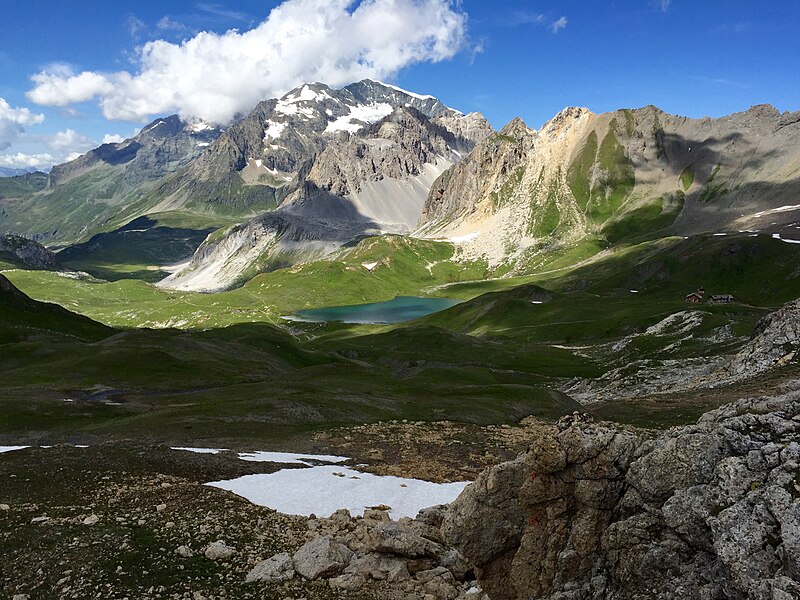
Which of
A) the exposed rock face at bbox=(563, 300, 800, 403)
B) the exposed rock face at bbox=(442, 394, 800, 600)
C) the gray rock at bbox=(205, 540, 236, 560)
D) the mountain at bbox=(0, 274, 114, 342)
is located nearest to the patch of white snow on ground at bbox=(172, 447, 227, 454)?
the gray rock at bbox=(205, 540, 236, 560)

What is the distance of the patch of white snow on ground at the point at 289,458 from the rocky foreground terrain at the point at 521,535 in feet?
42.1

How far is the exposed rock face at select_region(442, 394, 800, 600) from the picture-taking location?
14078mm

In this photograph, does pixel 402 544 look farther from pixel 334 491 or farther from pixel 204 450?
pixel 204 450

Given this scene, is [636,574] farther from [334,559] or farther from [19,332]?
[19,332]

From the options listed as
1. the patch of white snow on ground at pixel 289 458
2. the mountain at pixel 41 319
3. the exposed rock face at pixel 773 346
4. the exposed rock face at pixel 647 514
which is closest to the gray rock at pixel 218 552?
the exposed rock face at pixel 647 514

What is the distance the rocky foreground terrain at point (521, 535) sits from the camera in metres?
14.9

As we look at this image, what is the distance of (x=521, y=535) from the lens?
69.3 feet

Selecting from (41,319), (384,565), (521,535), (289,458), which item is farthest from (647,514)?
(41,319)

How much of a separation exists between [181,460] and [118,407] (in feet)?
111

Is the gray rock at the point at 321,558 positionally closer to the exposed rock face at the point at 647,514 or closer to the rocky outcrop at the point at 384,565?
the rocky outcrop at the point at 384,565

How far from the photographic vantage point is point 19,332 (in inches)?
4673

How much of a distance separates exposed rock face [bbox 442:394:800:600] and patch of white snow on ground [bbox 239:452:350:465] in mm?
19486

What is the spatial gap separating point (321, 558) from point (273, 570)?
1827 mm

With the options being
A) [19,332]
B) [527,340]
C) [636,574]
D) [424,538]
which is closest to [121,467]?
[424,538]
